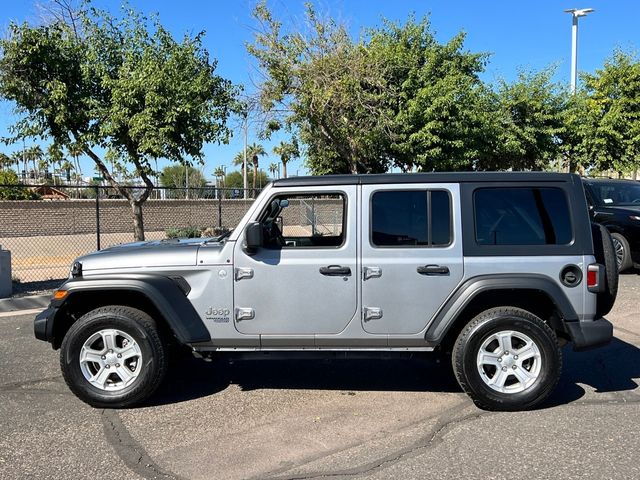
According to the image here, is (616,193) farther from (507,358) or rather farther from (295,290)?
(295,290)

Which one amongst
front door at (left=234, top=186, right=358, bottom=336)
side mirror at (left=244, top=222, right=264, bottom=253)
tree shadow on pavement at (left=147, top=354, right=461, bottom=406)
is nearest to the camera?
side mirror at (left=244, top=222, right=264, bottom=253)

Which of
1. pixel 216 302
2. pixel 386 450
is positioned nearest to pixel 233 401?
pixel 216 302

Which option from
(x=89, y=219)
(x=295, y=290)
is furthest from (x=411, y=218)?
(x=89, y=219)

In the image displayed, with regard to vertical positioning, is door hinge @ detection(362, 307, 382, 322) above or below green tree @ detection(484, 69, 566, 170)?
below

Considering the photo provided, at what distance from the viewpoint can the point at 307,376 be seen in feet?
17.5

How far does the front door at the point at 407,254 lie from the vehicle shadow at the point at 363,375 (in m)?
0.47

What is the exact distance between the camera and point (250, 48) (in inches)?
606

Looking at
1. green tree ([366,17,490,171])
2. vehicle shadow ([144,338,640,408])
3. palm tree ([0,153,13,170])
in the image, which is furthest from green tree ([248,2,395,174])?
palm tree ([0,153,13,170])

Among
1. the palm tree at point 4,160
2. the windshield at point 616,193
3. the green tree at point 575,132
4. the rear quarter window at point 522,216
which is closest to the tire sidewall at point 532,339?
the rear quarter window at point 522,216

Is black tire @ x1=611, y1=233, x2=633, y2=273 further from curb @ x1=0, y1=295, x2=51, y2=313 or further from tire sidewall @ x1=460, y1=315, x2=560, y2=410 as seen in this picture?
curb @ x1=0, y1=295, x2=51, y2=313

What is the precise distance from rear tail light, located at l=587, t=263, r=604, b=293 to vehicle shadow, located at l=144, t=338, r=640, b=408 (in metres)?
1.00

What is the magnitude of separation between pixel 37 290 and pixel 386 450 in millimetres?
8066

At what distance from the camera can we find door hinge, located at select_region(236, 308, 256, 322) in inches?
174

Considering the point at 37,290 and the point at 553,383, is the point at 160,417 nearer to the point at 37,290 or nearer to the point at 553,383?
the point at 553,383
